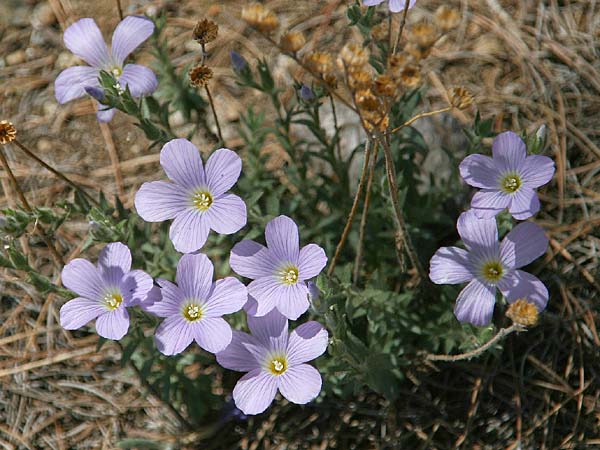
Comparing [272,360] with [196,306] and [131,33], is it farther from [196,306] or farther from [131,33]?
[131,33]

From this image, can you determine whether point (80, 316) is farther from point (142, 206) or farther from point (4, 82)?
point (4, 82)

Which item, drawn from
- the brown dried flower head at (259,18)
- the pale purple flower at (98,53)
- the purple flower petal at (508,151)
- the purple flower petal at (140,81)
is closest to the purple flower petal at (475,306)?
the purple flower petal at (508,151)

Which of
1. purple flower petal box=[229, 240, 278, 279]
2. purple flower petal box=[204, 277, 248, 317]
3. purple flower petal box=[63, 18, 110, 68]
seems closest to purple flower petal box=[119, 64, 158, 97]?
purple flower petal box=[63, 18, 110, 68]

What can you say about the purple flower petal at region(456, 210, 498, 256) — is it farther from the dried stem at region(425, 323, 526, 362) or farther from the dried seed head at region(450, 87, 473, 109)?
the dried seed head at region(450, 87, 473, 109)

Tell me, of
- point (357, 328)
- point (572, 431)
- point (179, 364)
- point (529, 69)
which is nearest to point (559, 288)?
point (572, 431)

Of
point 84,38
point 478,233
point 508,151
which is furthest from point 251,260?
point 84,38

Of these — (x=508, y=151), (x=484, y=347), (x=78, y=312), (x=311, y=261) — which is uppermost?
(x=508, y=151)

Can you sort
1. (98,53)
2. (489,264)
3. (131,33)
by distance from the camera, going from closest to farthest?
(489,264)
(131,33)
(98,53)
